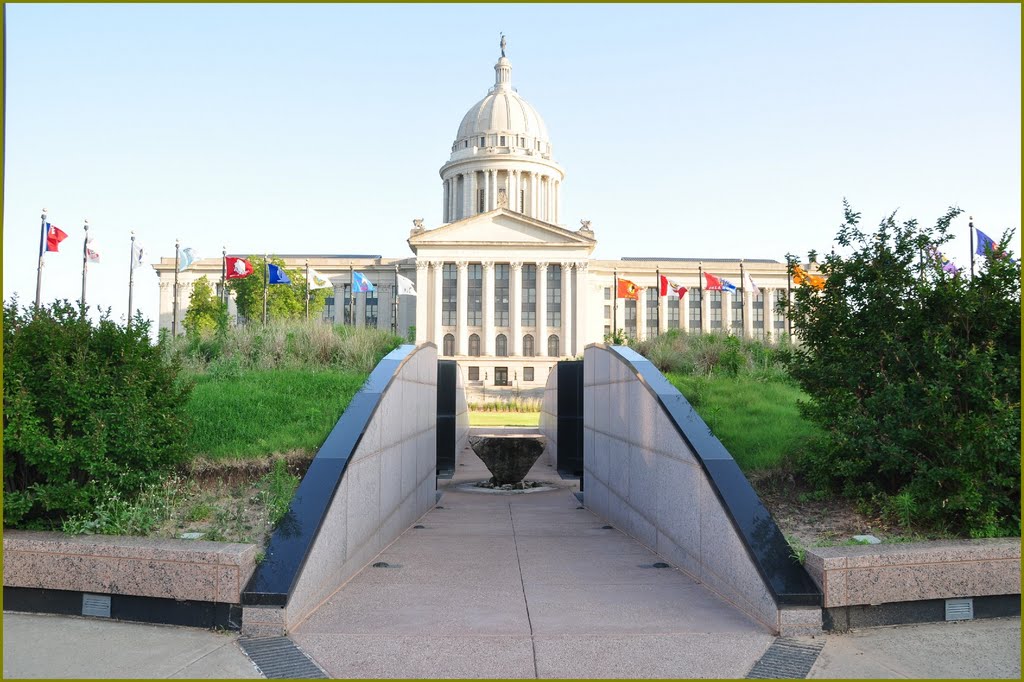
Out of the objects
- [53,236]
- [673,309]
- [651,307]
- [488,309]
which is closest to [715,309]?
[673,309]

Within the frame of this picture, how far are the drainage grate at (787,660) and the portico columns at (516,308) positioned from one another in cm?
7634

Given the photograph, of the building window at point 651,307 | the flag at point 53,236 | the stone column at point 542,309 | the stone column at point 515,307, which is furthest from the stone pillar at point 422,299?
the flag at point 53,236

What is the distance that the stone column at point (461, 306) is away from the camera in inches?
3233

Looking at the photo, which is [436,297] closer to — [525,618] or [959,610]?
[525,618]

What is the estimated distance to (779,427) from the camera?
11.6 metres

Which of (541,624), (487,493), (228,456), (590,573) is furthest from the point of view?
(487,493)

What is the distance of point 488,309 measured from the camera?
82.2 metres

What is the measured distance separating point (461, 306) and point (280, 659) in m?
76.7

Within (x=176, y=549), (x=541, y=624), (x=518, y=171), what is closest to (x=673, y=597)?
(x=541, y=624)

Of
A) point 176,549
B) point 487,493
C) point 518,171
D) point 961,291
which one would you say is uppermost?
point 518,171

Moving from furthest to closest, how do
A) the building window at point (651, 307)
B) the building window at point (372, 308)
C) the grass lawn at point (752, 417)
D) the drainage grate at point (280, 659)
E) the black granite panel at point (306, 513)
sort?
1. the building window at point (372, 308)
2. the building window at point (651, 307)
3. the grass lawn at point (752, 417)
4. the black granite panel at point (306, 513)
5. the drainage grate at point (280, 659)

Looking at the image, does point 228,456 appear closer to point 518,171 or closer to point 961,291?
point 961,291

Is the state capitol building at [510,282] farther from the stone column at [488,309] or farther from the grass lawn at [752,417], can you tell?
the grass lawn at [752,417]

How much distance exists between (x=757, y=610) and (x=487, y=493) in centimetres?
960
